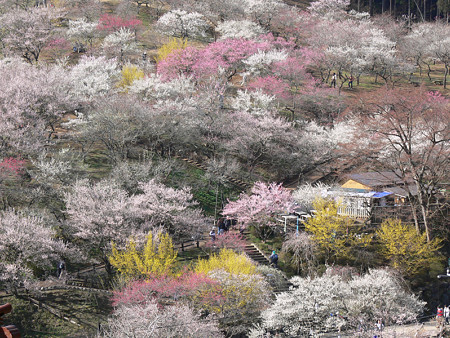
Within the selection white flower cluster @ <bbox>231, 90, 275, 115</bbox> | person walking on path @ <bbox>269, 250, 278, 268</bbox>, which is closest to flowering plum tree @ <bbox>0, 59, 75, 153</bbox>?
white flower cluster @ <bbox>231, 90, 275, 115</bbox>

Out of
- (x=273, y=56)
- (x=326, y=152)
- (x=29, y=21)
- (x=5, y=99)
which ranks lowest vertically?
(x=326, y=152)

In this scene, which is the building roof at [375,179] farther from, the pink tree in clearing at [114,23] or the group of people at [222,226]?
the pink tree in clearing at [114,23]

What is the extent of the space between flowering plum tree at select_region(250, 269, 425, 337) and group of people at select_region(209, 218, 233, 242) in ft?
20.3

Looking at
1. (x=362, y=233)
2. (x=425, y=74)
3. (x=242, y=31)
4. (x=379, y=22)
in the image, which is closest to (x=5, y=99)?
(x=362, y=233)

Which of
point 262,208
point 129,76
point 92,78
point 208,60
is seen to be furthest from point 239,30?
point 262,208

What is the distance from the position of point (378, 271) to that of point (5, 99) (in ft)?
86.3

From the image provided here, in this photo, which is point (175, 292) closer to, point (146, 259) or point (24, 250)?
point (146, 259)

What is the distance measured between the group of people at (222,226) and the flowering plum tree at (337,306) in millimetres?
6189

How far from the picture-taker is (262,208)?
3359cm

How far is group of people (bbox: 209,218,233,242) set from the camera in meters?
31.4

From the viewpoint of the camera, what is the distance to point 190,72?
176ft

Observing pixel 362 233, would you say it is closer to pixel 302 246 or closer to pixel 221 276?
pixel 302 246

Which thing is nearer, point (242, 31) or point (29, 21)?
point (29, 21)

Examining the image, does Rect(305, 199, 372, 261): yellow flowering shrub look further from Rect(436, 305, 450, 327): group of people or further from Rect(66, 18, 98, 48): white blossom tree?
Rect(66, 18, 98, 48): white blossom tree
